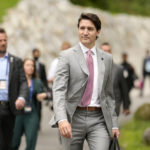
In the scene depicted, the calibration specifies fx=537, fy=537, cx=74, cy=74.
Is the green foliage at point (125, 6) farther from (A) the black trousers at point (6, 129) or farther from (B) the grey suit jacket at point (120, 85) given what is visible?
(A) the black trousers at point (6, 129)

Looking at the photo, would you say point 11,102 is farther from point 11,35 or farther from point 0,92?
point 11,35

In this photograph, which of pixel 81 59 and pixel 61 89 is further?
pixel 81 59

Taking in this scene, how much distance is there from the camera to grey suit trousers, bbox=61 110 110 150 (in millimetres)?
5203

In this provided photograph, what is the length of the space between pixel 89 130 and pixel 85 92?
1.23ft

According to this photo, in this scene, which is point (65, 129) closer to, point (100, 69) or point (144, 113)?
point (100, 69)

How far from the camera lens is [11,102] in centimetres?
719

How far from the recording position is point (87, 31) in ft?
17.1

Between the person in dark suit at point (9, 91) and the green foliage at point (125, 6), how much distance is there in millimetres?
35689

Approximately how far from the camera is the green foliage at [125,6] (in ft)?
144

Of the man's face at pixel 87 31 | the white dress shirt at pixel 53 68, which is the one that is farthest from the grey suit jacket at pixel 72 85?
the white dress shirt at pixel 53 68

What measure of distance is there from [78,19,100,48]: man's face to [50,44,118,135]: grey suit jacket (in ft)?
0.39

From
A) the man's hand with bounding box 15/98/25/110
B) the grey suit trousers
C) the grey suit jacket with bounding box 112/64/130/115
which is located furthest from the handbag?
the grey suit jacket with bounding box 112/64/130/115

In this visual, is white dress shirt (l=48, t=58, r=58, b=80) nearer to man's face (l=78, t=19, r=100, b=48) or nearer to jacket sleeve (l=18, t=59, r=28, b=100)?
jacket sleeve (l=18, t=59, r=28, b=100)

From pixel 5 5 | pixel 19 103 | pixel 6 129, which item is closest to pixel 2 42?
pixel 19 103
